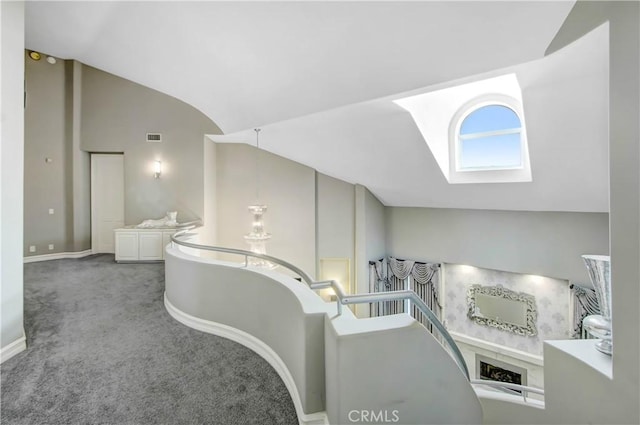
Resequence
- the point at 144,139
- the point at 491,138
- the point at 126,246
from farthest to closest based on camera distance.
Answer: the point at 144,139 → the point at 126,246 → the point at 491,138

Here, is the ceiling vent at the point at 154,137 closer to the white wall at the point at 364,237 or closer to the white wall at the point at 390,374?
the white wall at the point at 364,237

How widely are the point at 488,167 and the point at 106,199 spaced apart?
7.92 metres

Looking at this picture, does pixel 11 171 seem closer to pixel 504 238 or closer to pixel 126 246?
pixel 126 246

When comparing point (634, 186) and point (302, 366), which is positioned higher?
point (634, 186)

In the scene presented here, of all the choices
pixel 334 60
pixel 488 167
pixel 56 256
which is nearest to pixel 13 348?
pixel 334 60

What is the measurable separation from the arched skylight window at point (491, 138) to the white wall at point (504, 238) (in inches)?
64.2

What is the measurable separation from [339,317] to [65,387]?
2101mm

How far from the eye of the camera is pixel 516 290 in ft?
19.0

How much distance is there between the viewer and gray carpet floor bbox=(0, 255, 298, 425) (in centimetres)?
181

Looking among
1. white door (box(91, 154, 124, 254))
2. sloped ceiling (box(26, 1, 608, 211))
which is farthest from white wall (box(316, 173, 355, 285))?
white door (box(91, 154, 124, 254))

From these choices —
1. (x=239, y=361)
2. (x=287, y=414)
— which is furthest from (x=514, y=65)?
(x=239, y=361)

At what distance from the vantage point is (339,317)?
5.77 feet

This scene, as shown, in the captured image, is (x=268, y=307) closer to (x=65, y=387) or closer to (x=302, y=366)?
(x=302, y=366)

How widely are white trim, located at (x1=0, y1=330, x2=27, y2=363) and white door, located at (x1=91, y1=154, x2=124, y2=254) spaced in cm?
429
